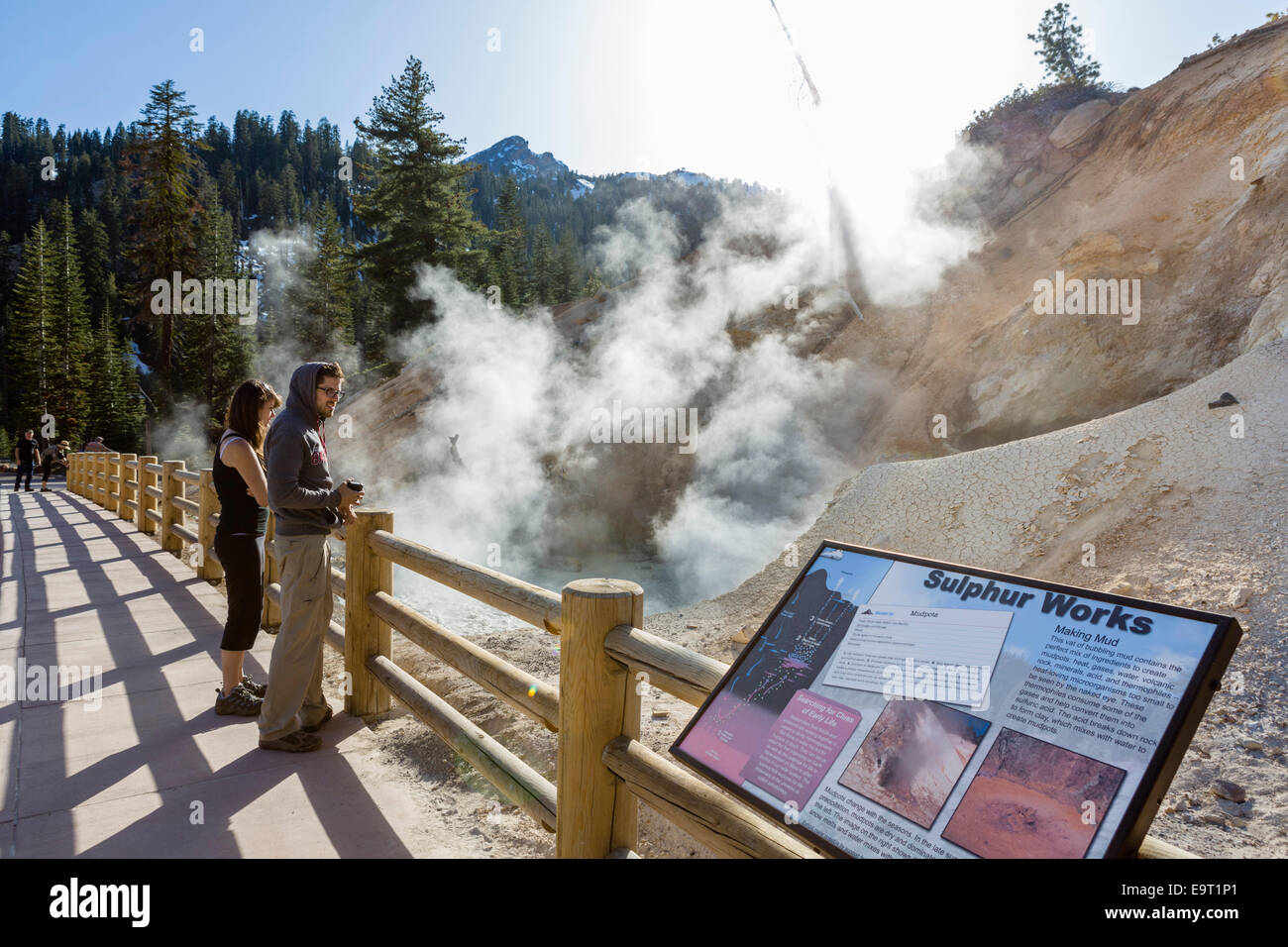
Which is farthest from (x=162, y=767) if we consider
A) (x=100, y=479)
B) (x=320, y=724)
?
(x=100, y=479)

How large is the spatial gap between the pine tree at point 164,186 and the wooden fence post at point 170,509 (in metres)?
24.7

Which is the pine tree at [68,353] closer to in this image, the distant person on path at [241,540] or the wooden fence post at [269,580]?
the wooden fence post at [269,580]

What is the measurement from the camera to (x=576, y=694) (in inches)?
88.4

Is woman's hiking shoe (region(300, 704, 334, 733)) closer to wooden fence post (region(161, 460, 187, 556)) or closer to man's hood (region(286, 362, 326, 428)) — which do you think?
man's hood (region(286, 362, 326, 428))

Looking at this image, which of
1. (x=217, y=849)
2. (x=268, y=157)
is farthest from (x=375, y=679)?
(x=268, y=157)

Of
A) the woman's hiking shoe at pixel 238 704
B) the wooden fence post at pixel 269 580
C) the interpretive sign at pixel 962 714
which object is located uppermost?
the interpretive sign at pixel 962 714

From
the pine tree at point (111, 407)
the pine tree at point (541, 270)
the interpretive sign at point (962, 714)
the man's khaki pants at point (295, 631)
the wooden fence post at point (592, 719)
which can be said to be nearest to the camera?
the interpretive sign at point (962, 714)

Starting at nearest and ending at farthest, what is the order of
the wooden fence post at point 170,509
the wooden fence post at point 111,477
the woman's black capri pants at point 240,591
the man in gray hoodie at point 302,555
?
the man in gray hoodie at point 302,555, the woman's black capri pants at point 240,591, the wooden fence post at point 170,509, the wooden fence post at point 111,477

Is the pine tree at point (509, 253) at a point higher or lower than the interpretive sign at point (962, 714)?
higher

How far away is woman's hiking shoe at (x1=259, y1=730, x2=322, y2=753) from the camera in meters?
3.53

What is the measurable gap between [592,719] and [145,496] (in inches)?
414

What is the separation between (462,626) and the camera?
30.2ft

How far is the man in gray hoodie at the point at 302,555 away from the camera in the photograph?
3354 mm

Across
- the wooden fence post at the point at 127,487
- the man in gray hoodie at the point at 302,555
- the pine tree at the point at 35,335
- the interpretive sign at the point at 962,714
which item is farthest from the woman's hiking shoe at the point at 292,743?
the pine tree at the point at 35,335
